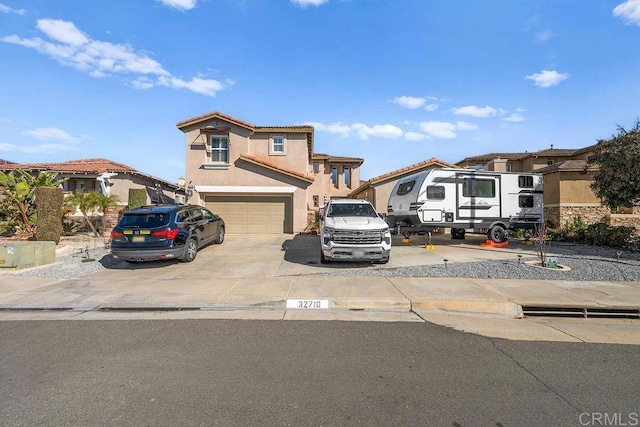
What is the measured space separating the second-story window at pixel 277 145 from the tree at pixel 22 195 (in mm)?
10550

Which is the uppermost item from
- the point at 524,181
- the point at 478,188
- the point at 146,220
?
the point at 524,181

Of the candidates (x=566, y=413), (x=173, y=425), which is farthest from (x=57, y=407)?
(x=566, y=413)

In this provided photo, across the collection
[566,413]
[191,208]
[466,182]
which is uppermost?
[466,182]

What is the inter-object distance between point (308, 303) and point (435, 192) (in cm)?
894

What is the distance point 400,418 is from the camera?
112 inches

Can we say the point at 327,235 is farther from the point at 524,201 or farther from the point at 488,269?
the point at 524,201

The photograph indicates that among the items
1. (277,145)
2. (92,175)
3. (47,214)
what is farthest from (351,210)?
(92,175)

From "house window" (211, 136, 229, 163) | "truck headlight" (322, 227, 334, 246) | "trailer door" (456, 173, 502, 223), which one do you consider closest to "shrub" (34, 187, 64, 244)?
"house window" (211, 136, 229, 163)

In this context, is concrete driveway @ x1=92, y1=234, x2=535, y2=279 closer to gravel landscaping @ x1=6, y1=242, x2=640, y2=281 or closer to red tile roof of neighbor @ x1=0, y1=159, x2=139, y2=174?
gravel landscaping @ x1=6, y1=242, x2=640, y2=281

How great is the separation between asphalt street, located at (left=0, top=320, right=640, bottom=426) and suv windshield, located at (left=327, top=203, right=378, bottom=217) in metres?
5.54

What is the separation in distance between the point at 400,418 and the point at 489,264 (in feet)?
25.9

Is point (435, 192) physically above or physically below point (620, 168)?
below

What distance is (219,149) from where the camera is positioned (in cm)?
1805

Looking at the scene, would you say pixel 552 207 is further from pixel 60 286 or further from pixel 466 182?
pixel 60 286
